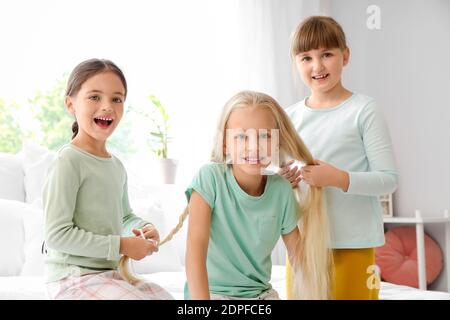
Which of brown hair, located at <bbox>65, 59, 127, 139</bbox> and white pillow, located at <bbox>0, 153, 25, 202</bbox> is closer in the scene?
brown hair, located at <bbox>65, 59, 127, 139</bbox>

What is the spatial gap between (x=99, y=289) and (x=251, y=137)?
0.26m

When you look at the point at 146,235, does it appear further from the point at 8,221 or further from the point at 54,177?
the point at 8,221

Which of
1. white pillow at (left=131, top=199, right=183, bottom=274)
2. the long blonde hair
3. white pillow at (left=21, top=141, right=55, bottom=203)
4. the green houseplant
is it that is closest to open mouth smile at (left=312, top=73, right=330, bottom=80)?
the long blonde hair

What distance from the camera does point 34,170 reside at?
1679 mm

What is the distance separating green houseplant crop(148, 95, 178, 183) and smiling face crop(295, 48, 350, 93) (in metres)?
1.16

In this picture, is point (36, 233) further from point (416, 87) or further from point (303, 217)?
point (416, 87)

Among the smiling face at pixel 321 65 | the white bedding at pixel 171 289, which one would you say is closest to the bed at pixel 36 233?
the white bedding at pixel 171 289

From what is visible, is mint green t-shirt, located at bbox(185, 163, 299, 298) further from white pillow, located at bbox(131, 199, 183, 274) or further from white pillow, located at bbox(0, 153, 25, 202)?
white pillow, located at bbox(0, 153, 25, 202)

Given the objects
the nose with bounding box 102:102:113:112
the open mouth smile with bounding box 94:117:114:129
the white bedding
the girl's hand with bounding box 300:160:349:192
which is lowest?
the white bedding

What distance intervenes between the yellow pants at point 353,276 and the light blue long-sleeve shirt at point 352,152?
0.05 feet

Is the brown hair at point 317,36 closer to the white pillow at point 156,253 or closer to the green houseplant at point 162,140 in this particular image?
the white pillow at point 156,253

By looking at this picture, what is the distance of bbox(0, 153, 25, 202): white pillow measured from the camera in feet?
A: 5.48

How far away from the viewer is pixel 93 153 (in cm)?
80

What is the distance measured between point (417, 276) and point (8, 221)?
1.43 m
